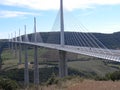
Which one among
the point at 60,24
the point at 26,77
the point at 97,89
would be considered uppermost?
the point at 60,24

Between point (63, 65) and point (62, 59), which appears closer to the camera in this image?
point (62, 59)

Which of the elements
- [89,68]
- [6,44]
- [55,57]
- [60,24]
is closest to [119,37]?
[55,57]

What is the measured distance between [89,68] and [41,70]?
1288cm

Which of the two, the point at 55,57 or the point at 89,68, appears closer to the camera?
the point at 89,68

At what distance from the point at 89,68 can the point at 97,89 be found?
235 ft

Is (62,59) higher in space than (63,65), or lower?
higher

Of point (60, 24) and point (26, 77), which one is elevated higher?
point (60, 24)

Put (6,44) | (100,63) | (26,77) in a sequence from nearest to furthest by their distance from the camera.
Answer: (26,77) < (100,63) < (6,44)

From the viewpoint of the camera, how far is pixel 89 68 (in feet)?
277

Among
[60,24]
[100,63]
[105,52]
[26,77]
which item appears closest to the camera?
[105,52]

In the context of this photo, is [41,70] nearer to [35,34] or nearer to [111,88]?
[35,34]

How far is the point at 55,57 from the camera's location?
4311 inches

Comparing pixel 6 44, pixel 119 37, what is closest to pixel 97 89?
pixel 119 37

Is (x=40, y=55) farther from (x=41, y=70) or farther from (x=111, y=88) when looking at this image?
(x=111, y=88)
